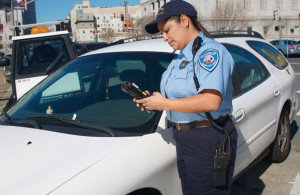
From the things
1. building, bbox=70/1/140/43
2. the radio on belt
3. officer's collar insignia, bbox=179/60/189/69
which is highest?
building, bbox=70/1/140/43

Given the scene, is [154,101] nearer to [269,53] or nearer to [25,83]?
[269,53]

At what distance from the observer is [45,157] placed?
1968 millimetres

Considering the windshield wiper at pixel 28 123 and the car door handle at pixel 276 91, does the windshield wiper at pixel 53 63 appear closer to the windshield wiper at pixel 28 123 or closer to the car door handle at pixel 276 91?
the windshield wiper at pixel 28 123

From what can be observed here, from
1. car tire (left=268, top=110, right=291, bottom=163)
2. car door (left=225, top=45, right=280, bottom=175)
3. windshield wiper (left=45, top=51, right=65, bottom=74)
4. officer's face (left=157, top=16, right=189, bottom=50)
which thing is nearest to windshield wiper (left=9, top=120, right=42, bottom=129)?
officer's face (left=157, top=16, right=189, bottom=50)

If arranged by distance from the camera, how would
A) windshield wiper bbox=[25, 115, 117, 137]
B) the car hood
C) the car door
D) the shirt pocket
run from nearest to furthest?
the car hood
the shirt pocket
windshield wiper bbox=[25, 115, 117, 137]
the car door

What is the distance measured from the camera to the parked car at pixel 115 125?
184 centimetres

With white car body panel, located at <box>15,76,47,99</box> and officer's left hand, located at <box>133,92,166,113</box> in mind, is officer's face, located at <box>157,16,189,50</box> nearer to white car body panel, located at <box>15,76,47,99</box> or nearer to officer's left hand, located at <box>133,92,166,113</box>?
officer's left hand, located at <box>133,92,166,113</box>

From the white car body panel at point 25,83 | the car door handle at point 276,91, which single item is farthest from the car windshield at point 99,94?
the white car body panel at point 25,83

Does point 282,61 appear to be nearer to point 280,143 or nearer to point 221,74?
point 280,143

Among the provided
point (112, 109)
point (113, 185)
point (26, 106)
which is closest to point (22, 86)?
point (26, 106)

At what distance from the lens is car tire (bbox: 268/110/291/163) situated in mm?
3873

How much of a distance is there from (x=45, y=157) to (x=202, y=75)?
100 cm

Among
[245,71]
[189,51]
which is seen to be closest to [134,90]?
[189,51]

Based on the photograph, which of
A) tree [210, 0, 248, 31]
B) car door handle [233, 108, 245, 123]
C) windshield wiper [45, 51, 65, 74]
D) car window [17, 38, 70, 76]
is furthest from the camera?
tree [210, 0, 248, 31]
